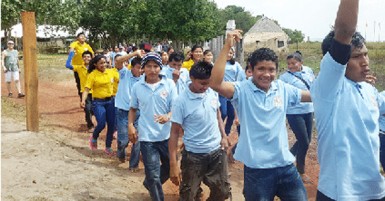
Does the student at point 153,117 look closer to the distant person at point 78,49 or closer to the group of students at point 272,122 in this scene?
the group of students at point 272,122

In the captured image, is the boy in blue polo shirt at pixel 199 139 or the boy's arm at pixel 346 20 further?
the boy in blue polo shirt at pixel 199 139

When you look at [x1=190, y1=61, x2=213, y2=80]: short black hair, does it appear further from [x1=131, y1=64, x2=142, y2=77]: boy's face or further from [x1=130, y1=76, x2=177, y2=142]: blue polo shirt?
[x1=131, y1=64, x2=142, y2=77]: boy's face

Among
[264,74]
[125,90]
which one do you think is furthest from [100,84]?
[264,74]

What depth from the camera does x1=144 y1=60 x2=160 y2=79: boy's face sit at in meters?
5.24

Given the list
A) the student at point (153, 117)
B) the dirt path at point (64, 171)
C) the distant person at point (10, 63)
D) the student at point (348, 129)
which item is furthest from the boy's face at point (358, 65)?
the distant person at point (10, 63)

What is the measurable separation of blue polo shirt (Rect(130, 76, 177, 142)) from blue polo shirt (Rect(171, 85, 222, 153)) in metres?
0.50

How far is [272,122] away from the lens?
3.53 m

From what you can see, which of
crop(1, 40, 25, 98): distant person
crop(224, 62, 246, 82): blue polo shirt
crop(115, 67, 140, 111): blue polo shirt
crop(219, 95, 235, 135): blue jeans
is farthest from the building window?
crop(115, 67, 140, 111): blue polo shirt

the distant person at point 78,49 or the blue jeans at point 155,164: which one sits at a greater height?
the distant person at point 78,49

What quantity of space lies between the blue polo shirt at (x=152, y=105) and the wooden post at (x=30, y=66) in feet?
12.1

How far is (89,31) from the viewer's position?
40688mm

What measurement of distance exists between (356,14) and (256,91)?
1.43m

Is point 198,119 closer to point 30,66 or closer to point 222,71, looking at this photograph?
point 222,71

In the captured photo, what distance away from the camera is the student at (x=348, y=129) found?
8.17 ft
